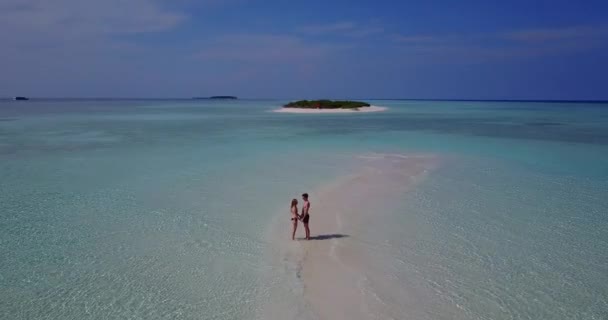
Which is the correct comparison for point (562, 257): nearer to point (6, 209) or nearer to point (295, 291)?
point (295, 291)

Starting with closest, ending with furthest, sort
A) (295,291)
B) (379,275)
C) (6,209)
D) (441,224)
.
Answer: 1. (295,291)
2. (379,275)
3. (441,224)
4. (6,209)

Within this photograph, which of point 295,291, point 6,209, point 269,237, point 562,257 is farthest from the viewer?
point 6,209

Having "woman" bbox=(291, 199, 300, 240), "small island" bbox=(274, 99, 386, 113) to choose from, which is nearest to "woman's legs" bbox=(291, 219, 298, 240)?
"woman" bbox=(291, 199, 300, 240)

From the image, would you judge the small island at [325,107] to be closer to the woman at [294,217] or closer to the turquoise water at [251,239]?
the turquoise water at [251,239]

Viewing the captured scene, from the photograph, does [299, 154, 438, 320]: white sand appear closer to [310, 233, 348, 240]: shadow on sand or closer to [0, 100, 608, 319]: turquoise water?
[310, 233, 348, 240]: shadow on sand

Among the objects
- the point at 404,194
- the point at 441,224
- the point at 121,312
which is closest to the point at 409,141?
the point at 404,194

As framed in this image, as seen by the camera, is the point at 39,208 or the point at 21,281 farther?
the point at 39,208

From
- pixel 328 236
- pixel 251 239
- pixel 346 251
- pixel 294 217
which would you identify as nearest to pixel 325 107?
pixel 328 236

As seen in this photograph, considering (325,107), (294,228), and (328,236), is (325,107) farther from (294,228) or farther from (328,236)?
(294,228)
